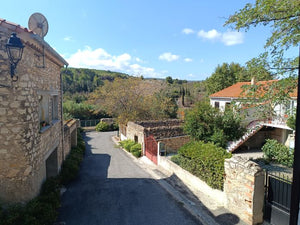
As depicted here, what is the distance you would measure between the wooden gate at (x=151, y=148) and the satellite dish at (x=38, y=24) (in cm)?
875

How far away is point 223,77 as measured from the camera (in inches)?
1277

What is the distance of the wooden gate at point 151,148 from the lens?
12.5 m

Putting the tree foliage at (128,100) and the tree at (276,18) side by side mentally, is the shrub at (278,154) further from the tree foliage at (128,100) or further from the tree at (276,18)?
the tree foliage at (128,100)

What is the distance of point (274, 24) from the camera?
676cm

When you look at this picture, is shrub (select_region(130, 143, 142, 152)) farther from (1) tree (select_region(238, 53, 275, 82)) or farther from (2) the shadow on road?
(1) tree (select_region(238, 53, 275, 82))

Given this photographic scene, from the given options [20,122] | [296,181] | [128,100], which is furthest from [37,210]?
[128,100]

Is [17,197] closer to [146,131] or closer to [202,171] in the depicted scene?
[202,171]

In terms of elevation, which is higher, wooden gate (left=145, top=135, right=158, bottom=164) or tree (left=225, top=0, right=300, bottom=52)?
tree (left=225, top=0, right=300, bottom=52)

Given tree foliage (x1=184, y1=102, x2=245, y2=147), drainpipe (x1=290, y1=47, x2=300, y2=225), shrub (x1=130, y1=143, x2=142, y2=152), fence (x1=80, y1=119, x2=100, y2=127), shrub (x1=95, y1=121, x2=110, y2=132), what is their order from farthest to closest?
fence (x1=80, y1=119, x2=100, y2=127) → shrub (x1=95, y1=121, x2=110, y2=132) → shrub (x1=130, y1=143, x2=142, y2=152) → tree foliage (x1=184, y1=102, x2=245, y2=147) → drainpipe (x1=290, y1=47, x2=300, y2=225)

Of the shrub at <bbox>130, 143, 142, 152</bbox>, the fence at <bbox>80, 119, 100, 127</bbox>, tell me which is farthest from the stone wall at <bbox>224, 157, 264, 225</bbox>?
the fence at <bbox>80, 119, 100, 127</bbox>

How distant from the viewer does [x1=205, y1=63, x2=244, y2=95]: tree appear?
1272 inches

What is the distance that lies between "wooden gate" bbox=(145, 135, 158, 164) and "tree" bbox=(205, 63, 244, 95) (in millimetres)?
23004

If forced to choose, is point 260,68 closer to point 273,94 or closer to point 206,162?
point 273,94

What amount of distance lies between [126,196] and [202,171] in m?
3.28
